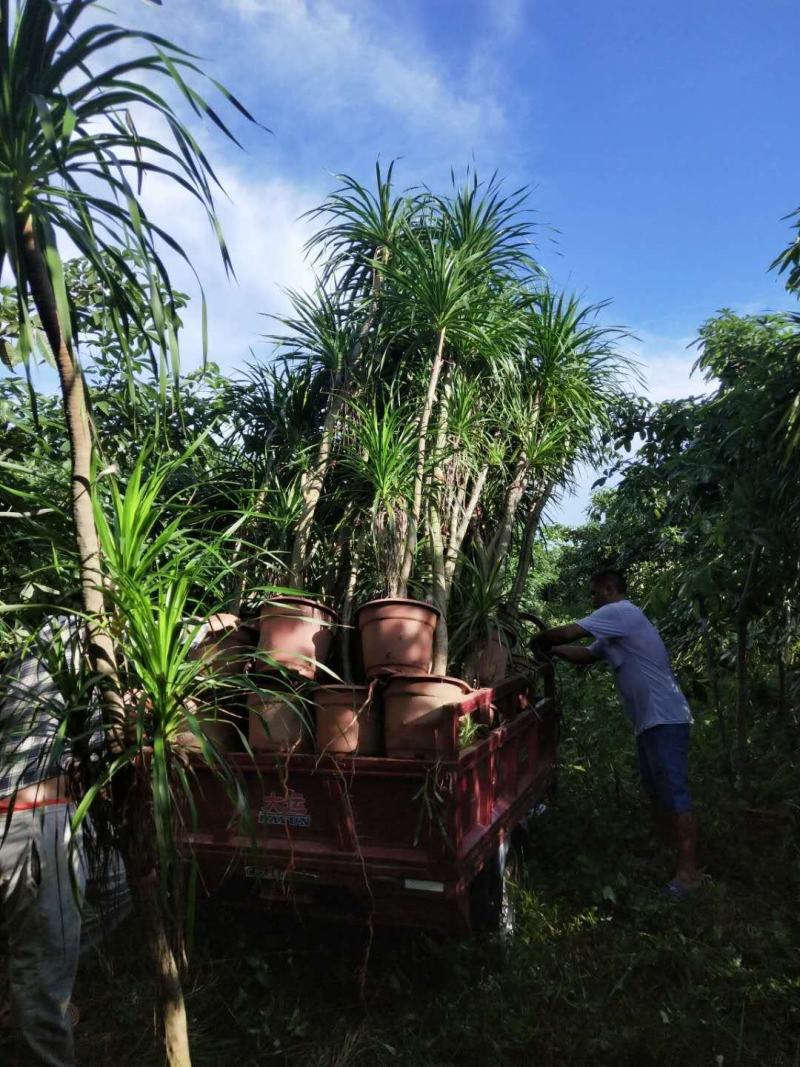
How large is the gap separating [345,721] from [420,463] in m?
1.79

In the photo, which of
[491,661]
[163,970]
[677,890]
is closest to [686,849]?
[677,890]

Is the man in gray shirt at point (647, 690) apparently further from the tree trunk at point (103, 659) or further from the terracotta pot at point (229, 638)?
the tree trunk at point (103, 659)

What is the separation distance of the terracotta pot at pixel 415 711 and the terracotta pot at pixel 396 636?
19cm

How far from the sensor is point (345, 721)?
314 cm

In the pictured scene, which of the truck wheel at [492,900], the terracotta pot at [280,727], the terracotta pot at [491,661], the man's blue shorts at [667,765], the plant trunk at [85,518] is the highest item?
the plant trunk at [85,518]

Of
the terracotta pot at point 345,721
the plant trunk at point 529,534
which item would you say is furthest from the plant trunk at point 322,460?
the plant trunk at point 529,534

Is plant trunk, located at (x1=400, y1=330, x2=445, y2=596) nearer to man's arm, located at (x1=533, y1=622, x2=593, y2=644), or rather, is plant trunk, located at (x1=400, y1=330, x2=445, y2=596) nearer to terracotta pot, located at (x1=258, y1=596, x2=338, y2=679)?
terracotta pot, located at (x1=258, y1=596, x2=338, y2=679)

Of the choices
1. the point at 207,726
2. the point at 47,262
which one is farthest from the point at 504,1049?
the point at 47,262

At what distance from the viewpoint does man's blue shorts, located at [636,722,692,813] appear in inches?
167

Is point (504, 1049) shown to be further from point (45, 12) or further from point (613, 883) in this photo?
point (45, 12)

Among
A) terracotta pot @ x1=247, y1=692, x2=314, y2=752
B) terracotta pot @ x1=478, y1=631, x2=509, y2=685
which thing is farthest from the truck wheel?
terracotta pot @ x1=247, y1=692, x2=314, y2=752

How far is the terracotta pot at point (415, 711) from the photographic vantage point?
3.07 m

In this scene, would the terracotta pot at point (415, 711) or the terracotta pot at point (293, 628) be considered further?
the terracotta pot at point (293, 628)

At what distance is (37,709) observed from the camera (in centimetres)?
202
